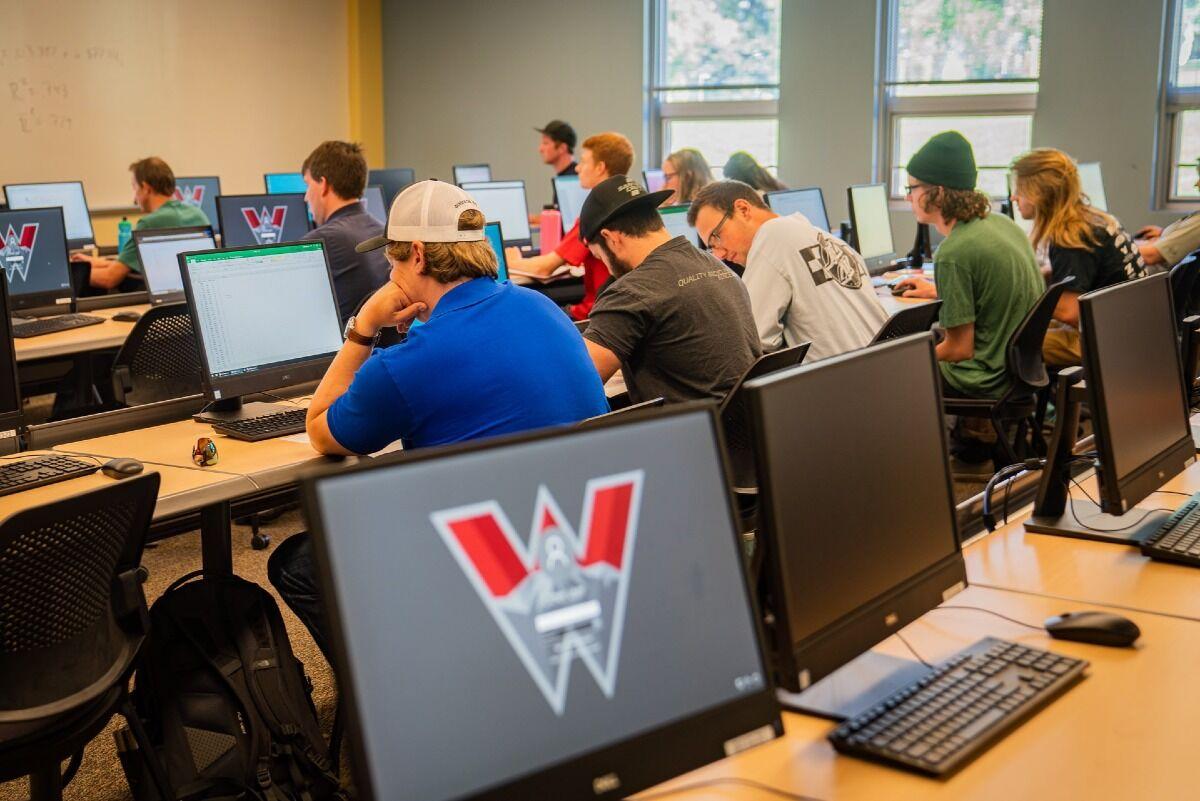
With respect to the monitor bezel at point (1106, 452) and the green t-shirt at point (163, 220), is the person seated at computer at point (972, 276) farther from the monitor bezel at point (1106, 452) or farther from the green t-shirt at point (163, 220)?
the green t-shirt at point (163, 220)

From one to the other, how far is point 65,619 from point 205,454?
0.78 meters

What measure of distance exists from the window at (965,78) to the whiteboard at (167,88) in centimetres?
468

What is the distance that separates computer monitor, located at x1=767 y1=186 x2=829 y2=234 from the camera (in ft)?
19.8

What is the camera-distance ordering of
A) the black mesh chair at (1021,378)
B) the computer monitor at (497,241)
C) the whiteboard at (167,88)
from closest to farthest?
the black mesh chair at (1021,378)
the computer monitor at (497,241)
the whiteboard at (167,88)

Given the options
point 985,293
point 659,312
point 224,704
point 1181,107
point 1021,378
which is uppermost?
point 1181,107

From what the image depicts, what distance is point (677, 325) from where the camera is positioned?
3.12 m

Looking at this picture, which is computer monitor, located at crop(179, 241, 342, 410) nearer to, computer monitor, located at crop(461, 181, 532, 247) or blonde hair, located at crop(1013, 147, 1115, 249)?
blonde hair, located at crop(1013, 147, 1115, 249)

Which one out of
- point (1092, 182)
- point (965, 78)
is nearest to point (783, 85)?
point (965, 78)

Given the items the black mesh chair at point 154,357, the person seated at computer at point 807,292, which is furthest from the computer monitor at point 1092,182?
the black mesh chair at point 154,357

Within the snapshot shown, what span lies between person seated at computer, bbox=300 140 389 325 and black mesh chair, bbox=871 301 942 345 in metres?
1.84

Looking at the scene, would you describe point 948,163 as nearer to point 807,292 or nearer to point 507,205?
point 807,292

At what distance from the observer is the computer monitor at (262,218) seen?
6.31m

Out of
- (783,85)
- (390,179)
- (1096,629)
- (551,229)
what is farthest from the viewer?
(783,85)

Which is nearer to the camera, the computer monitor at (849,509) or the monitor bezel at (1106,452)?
the computer monitor at (849,509)
